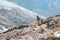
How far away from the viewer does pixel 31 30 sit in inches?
1391

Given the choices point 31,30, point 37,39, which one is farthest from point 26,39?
point 31,30

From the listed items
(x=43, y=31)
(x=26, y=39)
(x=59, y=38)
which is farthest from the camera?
(x=43, y=31)

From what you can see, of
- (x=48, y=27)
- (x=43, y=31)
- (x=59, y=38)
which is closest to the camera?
(x=59, y=38)

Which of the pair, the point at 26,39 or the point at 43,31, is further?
the point at 43,31

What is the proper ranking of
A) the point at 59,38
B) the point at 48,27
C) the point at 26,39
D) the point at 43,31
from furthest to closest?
the point at 48,27 → the point at 43,31 → the point at 26,39 → the point at 59,38

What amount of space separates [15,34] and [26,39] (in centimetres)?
420

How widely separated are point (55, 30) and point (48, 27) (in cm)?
223

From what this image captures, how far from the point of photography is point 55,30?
34.0 m

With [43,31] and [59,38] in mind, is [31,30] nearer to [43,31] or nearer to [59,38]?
[43,31]

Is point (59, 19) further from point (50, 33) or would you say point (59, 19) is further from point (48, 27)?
point (50, 33)

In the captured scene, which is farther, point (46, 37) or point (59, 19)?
point (59, 19)

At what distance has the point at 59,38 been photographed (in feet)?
95.3

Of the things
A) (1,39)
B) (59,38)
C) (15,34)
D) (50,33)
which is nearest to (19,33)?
(15,34)

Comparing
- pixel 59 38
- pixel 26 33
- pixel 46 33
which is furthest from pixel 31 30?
pixel 59 38
